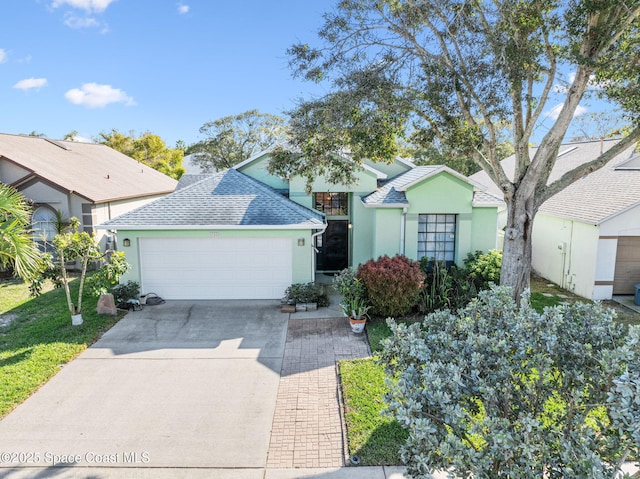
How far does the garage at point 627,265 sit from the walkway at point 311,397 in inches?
385

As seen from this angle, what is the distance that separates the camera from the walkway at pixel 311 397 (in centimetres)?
603

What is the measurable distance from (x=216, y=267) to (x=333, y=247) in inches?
207

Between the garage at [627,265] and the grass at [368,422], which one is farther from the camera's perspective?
the garage at [627,265]

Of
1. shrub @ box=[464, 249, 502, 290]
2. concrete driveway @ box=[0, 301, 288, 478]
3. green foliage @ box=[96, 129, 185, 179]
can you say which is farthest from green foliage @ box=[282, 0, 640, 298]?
green foliage @ box=[96, 129, 185, 179]

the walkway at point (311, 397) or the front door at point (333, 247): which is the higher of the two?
the front door at point (333, 247)

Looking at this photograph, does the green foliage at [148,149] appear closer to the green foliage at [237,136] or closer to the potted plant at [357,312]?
the green foliage at [237,136]

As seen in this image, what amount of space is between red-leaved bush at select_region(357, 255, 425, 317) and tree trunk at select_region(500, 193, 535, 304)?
239cm

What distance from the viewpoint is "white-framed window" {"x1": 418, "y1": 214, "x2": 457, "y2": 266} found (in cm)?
1462

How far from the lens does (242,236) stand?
526 inches

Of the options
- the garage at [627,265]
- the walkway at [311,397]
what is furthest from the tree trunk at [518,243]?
the garage at [627,265]

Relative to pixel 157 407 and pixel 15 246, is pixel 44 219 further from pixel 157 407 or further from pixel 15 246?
pixel 157 407

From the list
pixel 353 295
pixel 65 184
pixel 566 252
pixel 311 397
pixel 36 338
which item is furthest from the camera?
pixel 65 184

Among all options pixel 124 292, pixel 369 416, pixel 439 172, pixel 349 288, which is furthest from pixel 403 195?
pixel 124 292

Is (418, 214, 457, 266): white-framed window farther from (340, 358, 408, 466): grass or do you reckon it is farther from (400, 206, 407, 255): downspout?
(340, 358, 408, 466): grass
